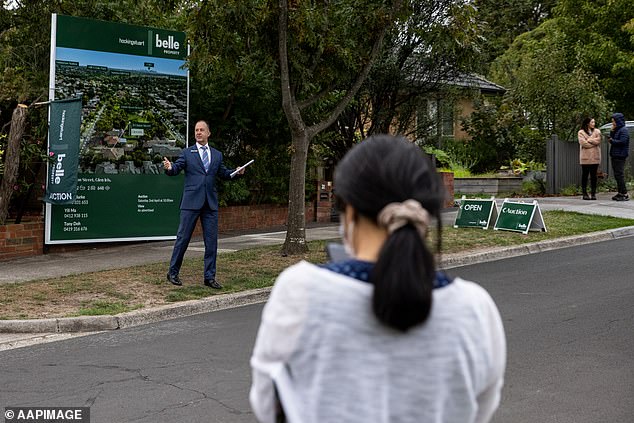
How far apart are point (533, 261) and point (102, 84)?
7235 millimetres

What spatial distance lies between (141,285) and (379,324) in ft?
29.3

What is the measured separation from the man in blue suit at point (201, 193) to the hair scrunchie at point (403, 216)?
825 cm

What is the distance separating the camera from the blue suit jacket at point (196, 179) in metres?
10.2

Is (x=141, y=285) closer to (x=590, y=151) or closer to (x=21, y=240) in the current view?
(x=21, y=240)

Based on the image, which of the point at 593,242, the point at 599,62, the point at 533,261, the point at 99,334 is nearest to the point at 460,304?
the point at 99,334

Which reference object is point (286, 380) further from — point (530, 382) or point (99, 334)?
point (99, 334)

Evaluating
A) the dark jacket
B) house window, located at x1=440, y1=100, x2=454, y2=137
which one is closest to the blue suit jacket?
house window, located at x1=440, y1=100, x2=454, y2=137

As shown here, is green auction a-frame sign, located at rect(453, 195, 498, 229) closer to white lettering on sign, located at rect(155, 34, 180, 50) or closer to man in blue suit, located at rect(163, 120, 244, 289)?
white lettering on sign, located at rect(155, 34, 180, 50)

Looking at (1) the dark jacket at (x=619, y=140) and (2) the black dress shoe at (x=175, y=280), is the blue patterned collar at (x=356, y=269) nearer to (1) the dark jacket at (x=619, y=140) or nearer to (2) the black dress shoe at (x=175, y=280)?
(2) the black dress shoe at (x=175, y=280)

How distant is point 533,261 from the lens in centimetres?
1280

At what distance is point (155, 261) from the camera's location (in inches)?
505

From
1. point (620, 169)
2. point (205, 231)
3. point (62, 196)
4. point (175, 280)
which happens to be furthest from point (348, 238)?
point (620, 169)

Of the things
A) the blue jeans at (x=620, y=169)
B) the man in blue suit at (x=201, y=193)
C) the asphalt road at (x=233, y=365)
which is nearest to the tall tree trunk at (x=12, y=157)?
the man in blue suit at (x=201, y=193)

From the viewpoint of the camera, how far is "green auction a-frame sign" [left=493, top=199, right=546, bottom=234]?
50.3 ft
